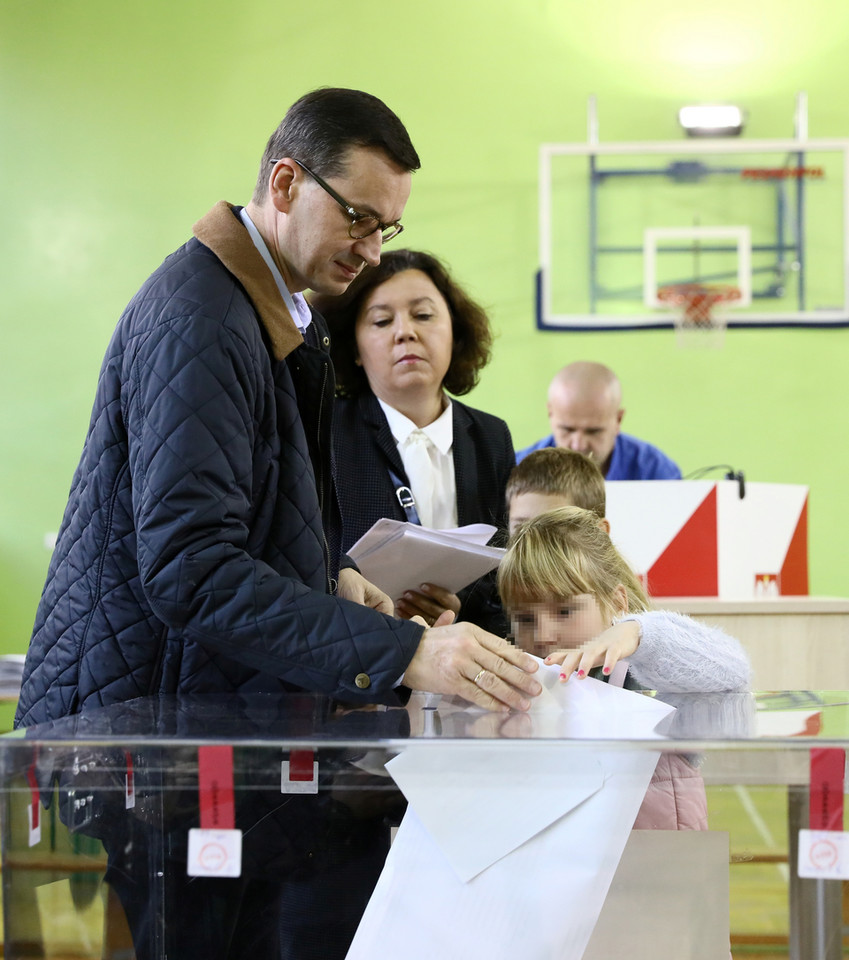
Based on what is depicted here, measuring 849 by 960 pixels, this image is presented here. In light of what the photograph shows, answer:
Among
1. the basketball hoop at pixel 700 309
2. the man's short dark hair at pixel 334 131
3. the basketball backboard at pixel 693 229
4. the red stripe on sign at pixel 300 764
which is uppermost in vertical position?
the basketball backboard at pixel 693 229

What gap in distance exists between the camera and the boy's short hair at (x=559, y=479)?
1951mm

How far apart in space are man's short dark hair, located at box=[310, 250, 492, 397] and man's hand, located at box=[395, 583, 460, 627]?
547mm

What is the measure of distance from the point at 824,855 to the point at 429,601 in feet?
3.01

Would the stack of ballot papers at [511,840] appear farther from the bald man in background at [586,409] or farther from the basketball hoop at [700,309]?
the basketball hoop at [700,309]

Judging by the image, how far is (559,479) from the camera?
196cm

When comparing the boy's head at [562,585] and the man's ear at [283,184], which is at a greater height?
the man's ear at [283,184]

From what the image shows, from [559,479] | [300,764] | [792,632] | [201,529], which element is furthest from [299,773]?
[792,632]

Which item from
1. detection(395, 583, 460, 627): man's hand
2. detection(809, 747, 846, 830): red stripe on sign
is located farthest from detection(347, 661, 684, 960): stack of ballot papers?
detection(395, 583, 460, 627): man's hand

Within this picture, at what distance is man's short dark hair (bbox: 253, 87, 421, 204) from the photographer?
3.78 ft

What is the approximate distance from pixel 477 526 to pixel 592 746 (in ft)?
2.74

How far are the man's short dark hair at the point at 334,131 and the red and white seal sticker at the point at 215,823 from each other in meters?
0.65

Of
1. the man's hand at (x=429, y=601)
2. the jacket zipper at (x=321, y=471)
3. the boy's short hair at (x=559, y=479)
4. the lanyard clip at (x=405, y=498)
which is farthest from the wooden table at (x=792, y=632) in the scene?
the jacket zipper at (x=321, y=471)

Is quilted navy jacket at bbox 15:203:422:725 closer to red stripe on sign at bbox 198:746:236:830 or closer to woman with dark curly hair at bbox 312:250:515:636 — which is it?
red stripe on sign at bbox 198:746:236:830

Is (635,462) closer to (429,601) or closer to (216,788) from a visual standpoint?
(429,601)
